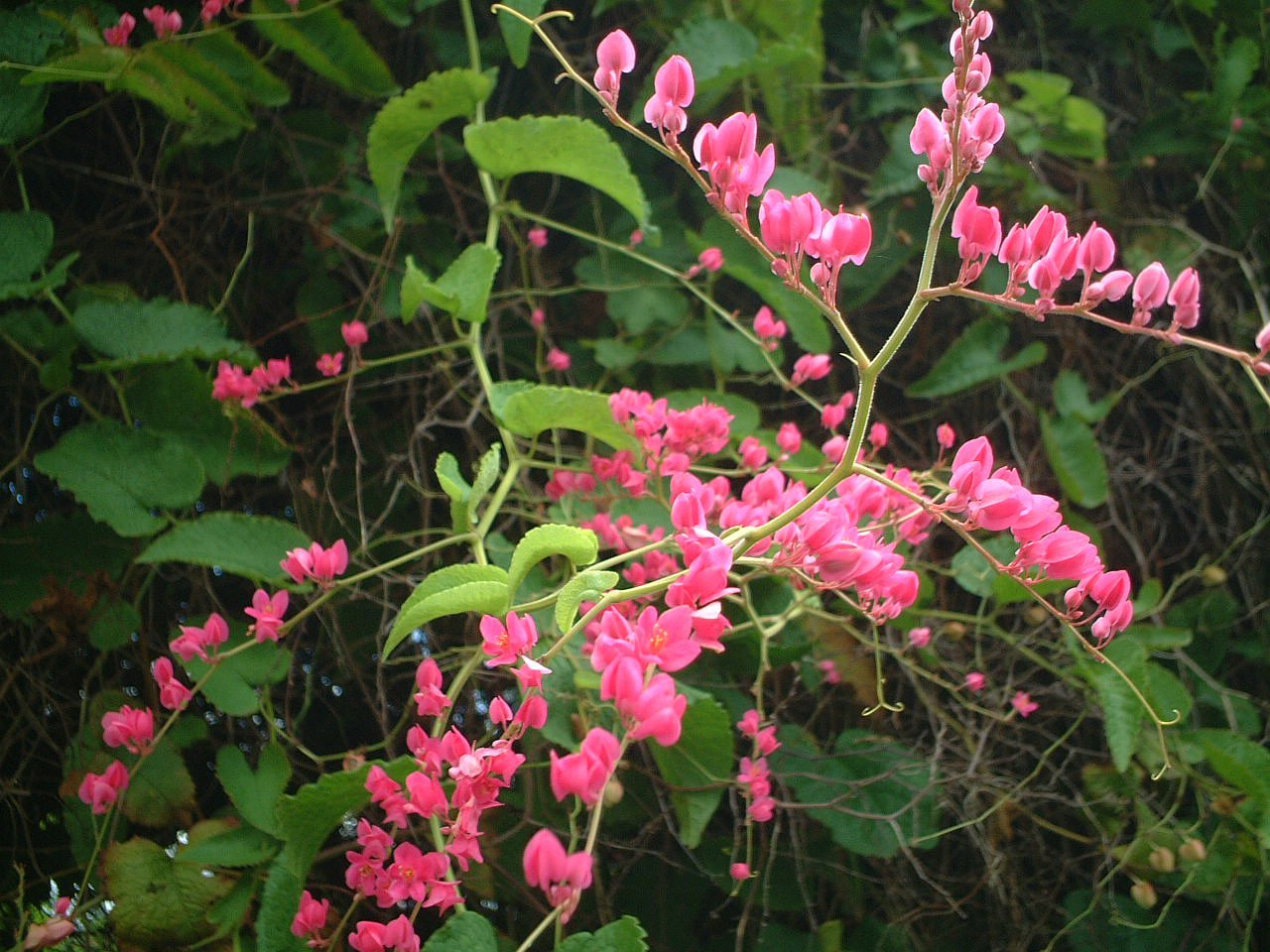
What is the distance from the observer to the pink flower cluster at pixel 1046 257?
1.79 feet

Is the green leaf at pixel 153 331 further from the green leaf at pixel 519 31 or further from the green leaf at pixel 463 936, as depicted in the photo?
the green leaf at pixel 463 936

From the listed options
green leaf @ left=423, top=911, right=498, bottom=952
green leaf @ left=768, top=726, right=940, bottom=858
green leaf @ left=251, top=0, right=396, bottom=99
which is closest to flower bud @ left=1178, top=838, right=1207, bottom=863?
green leaf @ left=768, top=726, right=940, bottom=858

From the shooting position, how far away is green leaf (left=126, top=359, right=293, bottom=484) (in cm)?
96

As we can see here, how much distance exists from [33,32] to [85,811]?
0.67 m

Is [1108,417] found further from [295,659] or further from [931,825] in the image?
[295,659]

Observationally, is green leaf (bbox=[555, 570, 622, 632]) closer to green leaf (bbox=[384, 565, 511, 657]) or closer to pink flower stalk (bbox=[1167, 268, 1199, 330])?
green leaf (bbox=[384, 565, 511, 657])

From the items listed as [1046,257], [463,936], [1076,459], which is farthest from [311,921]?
[1076,459]

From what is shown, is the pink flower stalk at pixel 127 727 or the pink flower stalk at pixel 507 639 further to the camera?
the pink flower stalk at pixel 127 727

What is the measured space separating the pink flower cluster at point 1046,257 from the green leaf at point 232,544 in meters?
0.58

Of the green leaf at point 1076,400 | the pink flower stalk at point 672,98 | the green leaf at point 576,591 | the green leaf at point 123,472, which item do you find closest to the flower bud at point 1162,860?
Answer: the green leaf at point 1076,400

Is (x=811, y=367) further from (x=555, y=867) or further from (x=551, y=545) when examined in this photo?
(x=555, y=867)

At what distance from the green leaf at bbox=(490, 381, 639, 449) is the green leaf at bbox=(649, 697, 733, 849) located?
0.73ft

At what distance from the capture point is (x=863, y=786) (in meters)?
0.99

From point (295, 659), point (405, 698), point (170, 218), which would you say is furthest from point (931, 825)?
point (170, 218)
